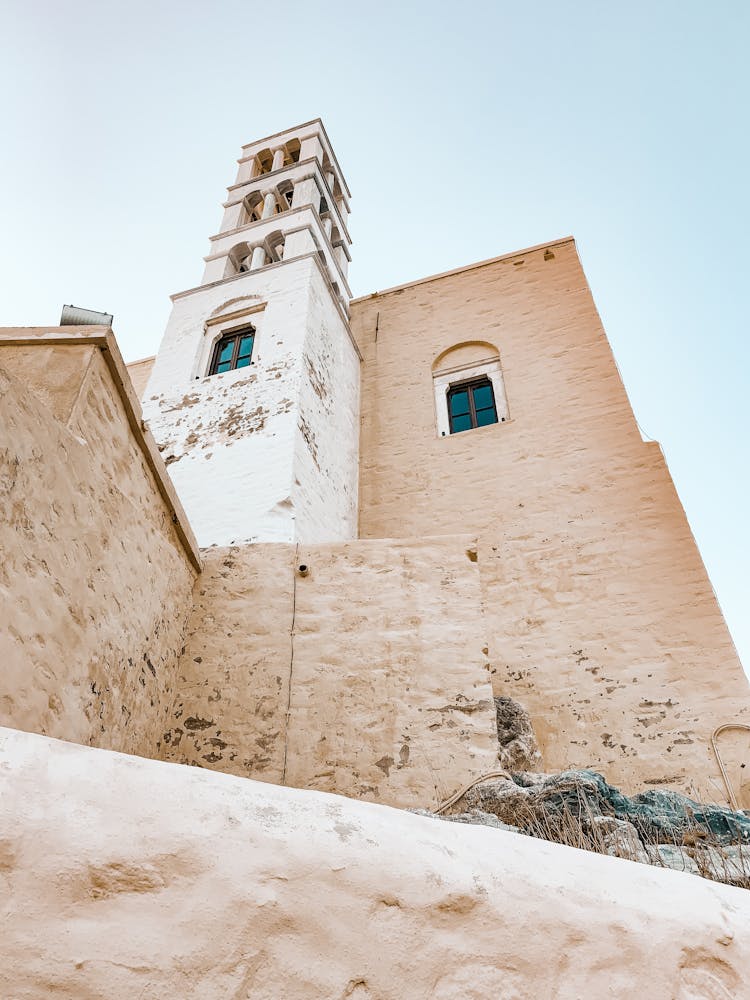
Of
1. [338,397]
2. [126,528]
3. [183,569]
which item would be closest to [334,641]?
[183,569]

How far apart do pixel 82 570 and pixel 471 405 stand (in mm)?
6833

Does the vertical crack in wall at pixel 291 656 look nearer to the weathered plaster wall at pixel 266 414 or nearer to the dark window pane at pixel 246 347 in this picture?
the weathered plaster wall at pixel 266 414

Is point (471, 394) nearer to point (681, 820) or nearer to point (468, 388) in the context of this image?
point (468, 388)

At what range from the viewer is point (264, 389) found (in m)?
8.08

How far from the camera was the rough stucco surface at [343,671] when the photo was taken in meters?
4.16

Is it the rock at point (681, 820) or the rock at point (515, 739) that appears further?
the rock at point (515, 739)

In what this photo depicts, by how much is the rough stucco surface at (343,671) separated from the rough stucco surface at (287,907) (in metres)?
2.74

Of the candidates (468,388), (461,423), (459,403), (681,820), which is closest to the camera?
(681,820)

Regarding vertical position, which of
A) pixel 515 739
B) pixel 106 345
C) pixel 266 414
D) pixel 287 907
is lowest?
pixel 287 907

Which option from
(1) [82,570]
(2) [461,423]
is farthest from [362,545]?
(2) [461,423]

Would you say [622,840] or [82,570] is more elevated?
[82,570]

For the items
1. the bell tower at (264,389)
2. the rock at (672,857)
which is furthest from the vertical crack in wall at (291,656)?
the rock at (672,857)

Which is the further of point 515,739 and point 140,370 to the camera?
point 140,370

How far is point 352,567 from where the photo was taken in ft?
17.1
